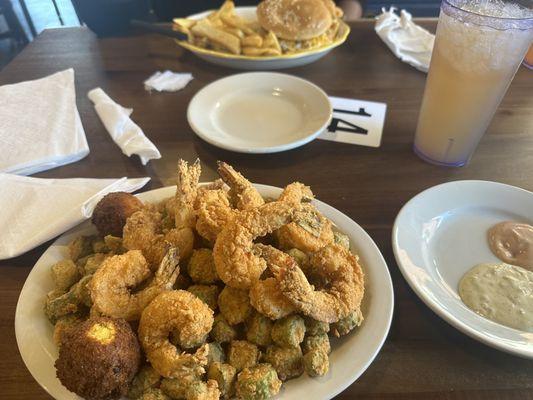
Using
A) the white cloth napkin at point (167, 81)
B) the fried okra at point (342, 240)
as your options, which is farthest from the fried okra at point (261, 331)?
the white cloth napkin at point (167, 81)

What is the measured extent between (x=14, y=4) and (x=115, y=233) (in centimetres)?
314

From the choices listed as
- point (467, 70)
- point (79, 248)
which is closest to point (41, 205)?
point (79, 248)

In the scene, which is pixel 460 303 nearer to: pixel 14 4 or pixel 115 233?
pixel 115 233

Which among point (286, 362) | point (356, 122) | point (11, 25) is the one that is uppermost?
point (286, 362)

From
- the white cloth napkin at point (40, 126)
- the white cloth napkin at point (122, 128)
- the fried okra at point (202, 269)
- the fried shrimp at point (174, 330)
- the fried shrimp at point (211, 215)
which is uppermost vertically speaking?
the fried shrimp at point (211, 215)

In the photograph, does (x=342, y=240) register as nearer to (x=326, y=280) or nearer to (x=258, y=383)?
(x=326, y=280)

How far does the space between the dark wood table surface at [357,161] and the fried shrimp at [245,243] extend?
0.26 metres

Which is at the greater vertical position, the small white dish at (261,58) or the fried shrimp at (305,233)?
the fried shrimp at (305,233)

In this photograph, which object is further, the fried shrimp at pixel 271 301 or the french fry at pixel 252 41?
the french fry at pixel 252 41

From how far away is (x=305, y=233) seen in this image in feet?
2.58

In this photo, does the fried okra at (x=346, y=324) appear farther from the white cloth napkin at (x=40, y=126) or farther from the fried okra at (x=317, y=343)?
the white cloth napkin at (x=40, y=126)

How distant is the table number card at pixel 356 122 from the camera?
1314 mm

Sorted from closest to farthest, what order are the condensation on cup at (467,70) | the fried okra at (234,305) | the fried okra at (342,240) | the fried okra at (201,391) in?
the fried okra at (201,391), the fried okra at (234,305), the fried okra at (342,240), the condensation on cup at (467,70)

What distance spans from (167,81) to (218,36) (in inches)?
10.4
